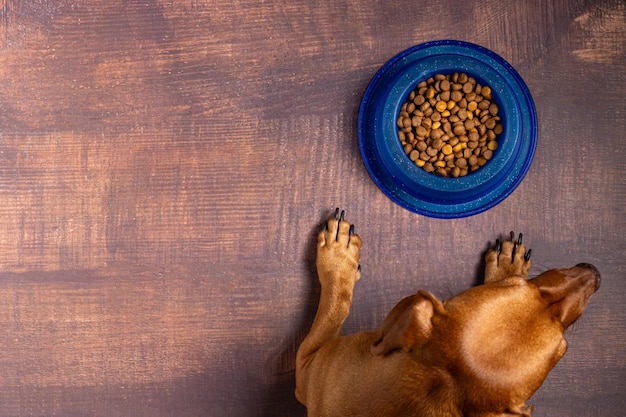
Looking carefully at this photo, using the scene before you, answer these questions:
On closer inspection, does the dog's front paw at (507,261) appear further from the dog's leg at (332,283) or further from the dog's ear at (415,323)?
the dog's ear at (415,323)

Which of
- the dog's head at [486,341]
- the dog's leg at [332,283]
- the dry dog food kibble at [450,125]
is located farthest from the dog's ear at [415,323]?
the dry dog food kibble at [450,125]

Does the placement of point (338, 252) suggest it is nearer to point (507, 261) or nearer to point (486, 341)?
point (507, 261)

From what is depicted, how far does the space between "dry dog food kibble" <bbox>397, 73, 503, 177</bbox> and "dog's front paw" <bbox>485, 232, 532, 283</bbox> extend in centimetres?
35

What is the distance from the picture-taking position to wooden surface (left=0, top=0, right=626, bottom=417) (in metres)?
2.49

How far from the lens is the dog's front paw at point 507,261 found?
2424 mm

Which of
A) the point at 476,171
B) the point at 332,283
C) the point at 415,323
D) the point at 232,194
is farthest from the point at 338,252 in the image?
the point at 415,323

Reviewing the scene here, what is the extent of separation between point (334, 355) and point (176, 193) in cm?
89

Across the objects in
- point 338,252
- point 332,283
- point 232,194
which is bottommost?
point 332,283

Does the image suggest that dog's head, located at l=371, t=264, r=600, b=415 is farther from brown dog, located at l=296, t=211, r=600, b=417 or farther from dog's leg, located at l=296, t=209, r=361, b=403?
dog's leg, located at l=296, t=209, r=361, b=403

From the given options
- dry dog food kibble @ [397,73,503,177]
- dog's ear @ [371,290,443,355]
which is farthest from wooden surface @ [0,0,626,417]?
dog's ear @ [371,290,443,355]

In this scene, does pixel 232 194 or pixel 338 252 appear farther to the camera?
pixel 232 194

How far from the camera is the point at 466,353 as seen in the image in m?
1.67

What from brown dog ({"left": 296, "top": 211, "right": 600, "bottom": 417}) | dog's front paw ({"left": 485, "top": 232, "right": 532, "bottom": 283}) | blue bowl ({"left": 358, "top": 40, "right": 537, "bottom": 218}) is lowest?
brown dog ({"left": 296, "top": 211, "right": 600, "bottom": 417})

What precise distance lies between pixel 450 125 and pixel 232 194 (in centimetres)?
86
